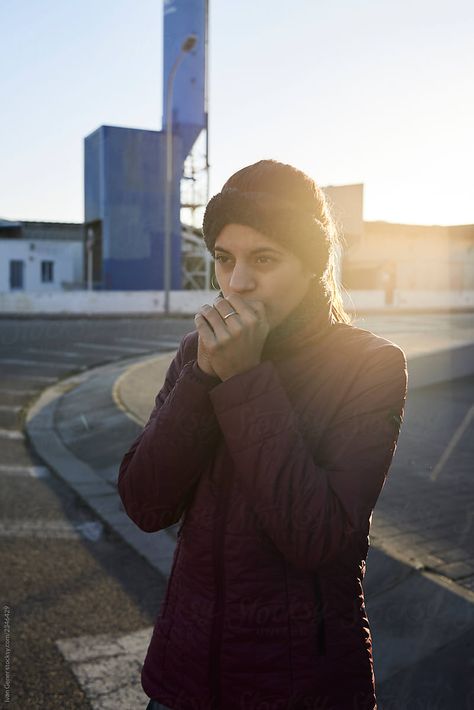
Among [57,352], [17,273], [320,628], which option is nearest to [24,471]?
[320,628]

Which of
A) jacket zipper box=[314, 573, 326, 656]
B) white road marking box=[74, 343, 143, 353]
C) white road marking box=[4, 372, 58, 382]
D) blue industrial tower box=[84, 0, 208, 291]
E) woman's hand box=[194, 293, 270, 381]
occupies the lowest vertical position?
white road marking box=[4, 372, 58, 382]

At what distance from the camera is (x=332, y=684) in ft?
4.81

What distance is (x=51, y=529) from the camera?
5129 millimetres

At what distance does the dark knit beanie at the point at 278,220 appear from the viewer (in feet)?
4.89

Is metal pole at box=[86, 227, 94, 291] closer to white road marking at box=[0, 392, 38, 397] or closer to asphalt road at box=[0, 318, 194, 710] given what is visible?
white road marking at box=[0, 392, 38, 397]

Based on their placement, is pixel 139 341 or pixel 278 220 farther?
pixel 139 341

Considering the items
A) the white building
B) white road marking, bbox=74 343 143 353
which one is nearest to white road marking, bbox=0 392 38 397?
white road marking, bbox=74 343 143 353

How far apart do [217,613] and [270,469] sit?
36 centimetres

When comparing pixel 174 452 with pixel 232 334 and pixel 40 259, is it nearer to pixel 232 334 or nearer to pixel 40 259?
pixel 232 334

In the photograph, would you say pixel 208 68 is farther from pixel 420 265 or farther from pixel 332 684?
pixel 332 684

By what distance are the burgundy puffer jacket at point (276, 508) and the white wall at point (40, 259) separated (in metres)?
40.5

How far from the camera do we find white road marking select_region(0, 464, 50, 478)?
6520 millimetres

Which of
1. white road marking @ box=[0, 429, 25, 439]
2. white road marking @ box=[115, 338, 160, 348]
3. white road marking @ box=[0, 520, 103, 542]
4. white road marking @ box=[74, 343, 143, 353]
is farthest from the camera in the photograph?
white road marking @ box=[115, 338, 160, 348]

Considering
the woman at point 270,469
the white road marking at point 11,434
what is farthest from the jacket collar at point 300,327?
the white road marking at point 11,434
